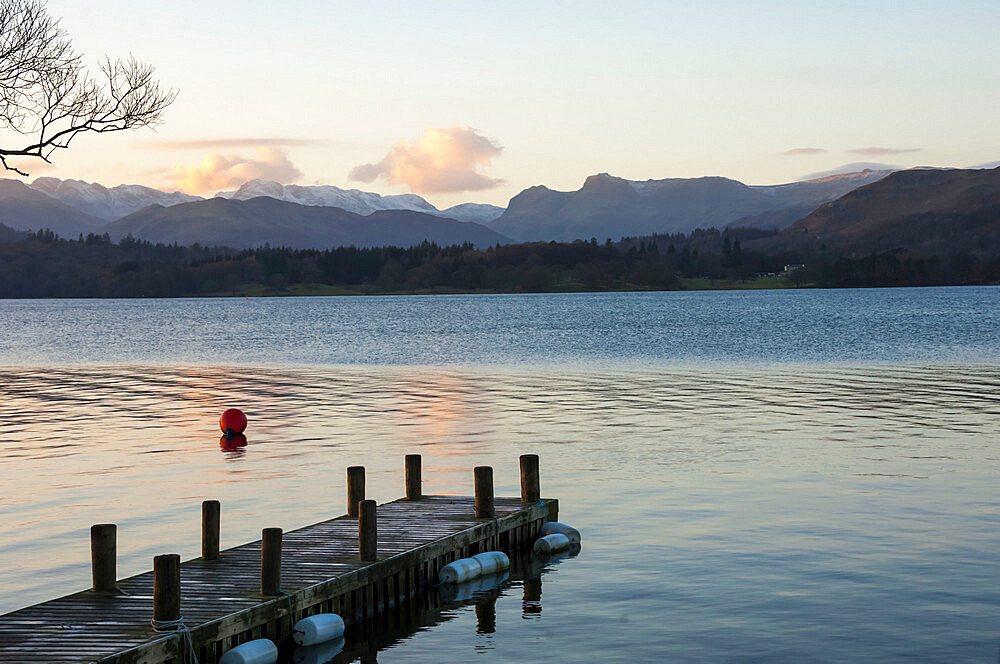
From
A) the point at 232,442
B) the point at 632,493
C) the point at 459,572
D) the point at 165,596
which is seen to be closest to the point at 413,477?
the point at 459,572

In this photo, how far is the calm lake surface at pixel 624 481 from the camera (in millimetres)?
20734

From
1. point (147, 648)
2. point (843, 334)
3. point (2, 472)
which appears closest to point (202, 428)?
point (2, 472)

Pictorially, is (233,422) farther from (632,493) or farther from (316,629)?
(316,629)

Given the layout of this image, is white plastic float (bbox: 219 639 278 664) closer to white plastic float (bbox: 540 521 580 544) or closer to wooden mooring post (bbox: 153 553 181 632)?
wooden mooring post (bbox: 153 553 181 632)

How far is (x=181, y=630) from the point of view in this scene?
16625mm

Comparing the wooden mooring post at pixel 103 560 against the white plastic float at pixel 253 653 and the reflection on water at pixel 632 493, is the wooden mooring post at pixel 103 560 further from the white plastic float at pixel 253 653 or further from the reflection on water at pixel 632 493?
the reflection on water at pixel 632 493

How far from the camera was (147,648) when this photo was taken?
16.0m

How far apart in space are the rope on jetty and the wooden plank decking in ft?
0.36

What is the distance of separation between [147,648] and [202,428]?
33.5 m

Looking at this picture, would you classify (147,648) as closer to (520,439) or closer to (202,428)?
(520,439)

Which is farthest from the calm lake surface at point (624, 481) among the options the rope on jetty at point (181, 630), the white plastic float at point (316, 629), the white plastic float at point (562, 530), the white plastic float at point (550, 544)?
the rope on jetty at point (181, 630)

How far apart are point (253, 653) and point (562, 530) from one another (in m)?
11.0

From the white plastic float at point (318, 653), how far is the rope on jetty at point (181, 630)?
2644 millimetres

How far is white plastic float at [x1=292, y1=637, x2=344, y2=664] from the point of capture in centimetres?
1908
